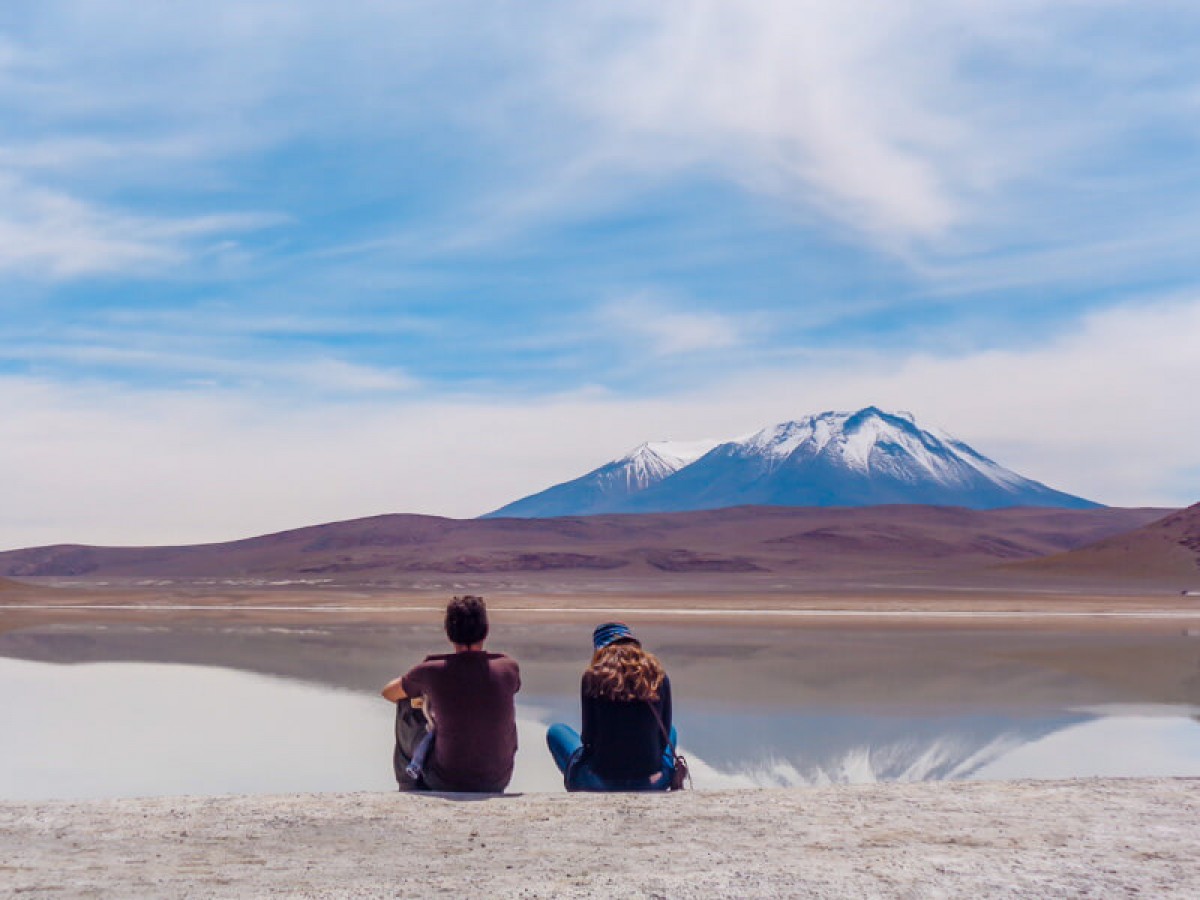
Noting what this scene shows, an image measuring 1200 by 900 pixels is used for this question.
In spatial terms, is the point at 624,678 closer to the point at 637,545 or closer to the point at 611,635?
the point at 611,635

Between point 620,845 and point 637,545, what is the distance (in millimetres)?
123497

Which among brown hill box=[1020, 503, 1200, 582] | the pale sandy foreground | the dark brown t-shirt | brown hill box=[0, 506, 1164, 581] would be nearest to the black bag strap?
the pale sandy foreground

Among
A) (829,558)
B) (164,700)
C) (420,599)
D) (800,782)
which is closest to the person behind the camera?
(800,782)

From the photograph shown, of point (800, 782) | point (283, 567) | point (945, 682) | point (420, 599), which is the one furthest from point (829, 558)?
point (800, 782)

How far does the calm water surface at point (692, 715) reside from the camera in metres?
9.75

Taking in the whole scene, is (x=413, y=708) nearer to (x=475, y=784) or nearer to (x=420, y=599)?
(x=475, y=784)

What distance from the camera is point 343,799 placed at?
21.8 ft

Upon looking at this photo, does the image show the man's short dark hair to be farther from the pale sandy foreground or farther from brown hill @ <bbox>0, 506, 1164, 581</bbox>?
brown hill @ <bbox>0, 506, 1164, 581</bbox>

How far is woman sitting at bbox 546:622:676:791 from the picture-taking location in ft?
21.4

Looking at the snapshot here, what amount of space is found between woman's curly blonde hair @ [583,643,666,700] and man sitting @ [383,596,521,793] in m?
0.45

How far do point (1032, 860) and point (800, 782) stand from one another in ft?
14.0

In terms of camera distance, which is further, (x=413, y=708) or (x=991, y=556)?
(x=991, y=556)

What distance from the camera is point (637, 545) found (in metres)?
129

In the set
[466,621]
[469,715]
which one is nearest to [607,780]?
[469,715]
